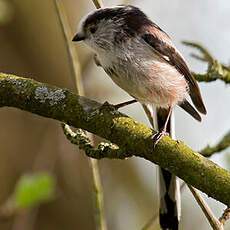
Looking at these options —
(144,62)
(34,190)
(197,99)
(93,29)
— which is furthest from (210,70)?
(34,190)

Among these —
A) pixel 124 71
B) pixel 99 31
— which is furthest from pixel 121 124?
pixel 99 31

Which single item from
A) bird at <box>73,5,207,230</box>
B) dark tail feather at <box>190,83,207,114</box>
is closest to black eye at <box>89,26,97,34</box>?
bird at <box>73,5,207,230</box>

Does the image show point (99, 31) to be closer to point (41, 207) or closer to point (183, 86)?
point (183, 86)

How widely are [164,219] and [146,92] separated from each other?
23.0 inches

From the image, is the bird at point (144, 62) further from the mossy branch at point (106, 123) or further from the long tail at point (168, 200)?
the mossy branch at point (106, 123)

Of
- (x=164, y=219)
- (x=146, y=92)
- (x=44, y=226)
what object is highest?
(x=146, y=92)

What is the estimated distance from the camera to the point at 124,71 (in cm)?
316

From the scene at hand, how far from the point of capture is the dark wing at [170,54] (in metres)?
3.33

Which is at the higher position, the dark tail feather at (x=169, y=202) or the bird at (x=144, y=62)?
the bird at (x=144, y=62)

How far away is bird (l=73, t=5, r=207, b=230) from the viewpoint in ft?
10.5

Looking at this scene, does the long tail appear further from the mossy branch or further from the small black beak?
the mossy branch

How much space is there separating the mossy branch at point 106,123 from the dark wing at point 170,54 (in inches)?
29.2

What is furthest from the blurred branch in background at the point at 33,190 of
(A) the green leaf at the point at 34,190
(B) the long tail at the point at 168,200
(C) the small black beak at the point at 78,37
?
(C) the small black beak at the point at 78,37

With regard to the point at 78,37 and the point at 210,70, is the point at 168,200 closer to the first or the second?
the point at 210,70
